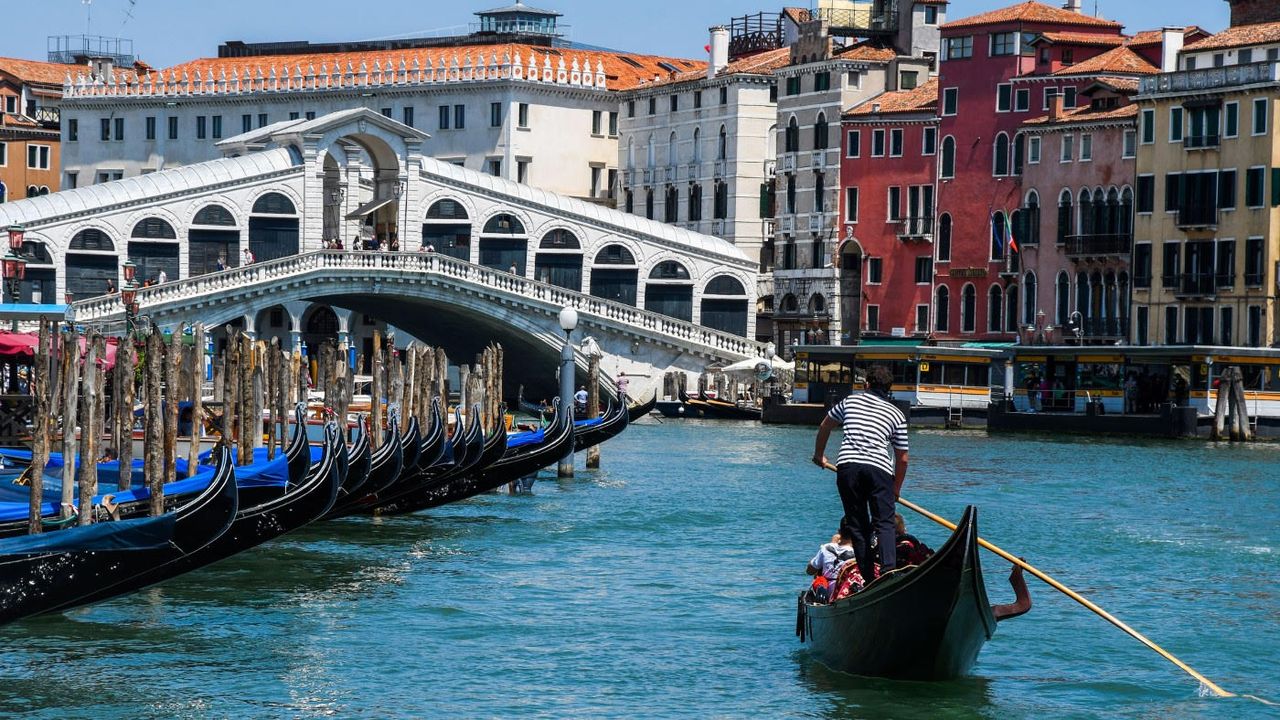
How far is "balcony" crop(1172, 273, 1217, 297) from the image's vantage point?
37.6 meters

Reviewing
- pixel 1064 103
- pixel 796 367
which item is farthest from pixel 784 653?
pixel 1064 103

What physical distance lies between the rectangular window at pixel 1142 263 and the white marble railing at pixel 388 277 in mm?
7169

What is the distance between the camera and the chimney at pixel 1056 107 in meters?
41.5

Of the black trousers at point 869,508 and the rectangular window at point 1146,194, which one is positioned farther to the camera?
the rectangular window at point 1146,194

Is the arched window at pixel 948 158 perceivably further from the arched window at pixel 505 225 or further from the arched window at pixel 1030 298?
the arched window at pixel 505 225

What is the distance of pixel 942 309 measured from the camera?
147 ft

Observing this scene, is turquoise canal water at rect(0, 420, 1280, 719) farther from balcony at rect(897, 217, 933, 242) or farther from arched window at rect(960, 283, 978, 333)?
balcony at rect(897, 217, 933, 242)

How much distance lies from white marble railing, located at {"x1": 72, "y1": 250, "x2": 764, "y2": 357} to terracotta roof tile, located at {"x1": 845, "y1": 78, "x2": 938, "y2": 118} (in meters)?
6.24

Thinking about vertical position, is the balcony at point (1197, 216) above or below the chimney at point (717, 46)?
below

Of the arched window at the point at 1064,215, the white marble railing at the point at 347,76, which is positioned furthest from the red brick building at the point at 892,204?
the white marble railing at the point at 347,76

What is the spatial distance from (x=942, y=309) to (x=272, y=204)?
42.1 feet

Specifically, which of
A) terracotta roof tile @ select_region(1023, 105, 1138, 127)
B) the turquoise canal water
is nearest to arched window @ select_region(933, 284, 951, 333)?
terracotta roof tile @ select_region(1023, 105, 1138, 127)

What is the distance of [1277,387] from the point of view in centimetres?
3519

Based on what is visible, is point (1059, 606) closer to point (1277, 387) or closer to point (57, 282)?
point (1277, 387)
